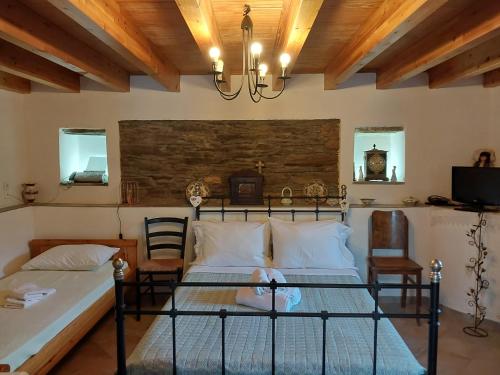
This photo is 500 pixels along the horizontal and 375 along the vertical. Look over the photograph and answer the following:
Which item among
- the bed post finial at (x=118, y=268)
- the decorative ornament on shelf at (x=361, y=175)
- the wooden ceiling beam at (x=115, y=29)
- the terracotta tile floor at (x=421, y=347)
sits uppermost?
the wooden ceiling beam at (x=115, y=29)

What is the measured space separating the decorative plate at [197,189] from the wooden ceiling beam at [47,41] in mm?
1327

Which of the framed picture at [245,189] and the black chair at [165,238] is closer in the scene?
the black chair at [165,238]

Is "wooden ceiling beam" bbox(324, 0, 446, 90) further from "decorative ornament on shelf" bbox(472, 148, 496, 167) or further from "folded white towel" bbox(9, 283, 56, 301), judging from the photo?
"folded white towel" bbox(9, 283, 56, 301)

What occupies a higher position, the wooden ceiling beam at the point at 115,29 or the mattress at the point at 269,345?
the wooden ceiling beam at the point at 115,29

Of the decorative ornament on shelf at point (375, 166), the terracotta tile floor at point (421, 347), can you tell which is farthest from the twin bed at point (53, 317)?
the decorative ornament on shelf at point (375, 166)

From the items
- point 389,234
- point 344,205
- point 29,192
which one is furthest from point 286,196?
point 29,192

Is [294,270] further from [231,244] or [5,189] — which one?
[5,189]

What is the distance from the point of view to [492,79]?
12.3ft

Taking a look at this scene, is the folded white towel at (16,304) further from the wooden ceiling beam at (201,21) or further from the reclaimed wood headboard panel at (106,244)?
the wooden ceiling beam at (201,21)

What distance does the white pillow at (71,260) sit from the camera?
350cm

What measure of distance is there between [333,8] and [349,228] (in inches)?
80.7

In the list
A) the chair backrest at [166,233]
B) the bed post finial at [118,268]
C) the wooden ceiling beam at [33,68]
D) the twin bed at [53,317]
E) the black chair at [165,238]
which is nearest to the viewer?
the bed post finial at [118,268]

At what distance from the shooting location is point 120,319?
1.94 m

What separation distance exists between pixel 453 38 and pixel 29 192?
4.13 meters
